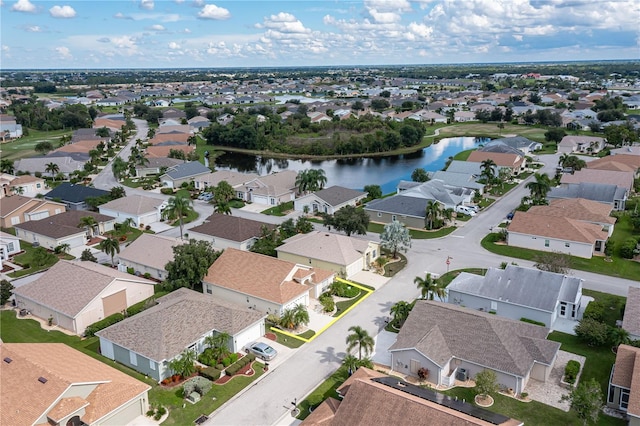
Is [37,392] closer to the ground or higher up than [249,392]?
higher up

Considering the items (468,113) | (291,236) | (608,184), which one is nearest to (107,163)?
(291,236)

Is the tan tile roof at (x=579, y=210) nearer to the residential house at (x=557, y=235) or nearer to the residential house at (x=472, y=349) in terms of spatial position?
the residential house at (x=557, y=235)

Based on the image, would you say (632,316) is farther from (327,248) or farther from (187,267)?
(187,267)

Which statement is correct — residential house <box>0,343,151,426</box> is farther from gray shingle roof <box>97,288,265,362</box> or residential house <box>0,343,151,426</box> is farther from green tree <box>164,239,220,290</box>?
green tree <box>164,239,220,290</box>

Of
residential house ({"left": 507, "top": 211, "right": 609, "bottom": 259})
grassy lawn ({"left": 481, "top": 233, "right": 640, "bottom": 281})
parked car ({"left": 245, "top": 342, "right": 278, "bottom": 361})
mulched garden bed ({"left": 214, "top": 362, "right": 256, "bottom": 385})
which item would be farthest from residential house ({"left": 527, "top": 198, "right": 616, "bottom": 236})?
mulched garden bed ({"left": 214, "top": 362, "right": 256, "bottom": 385})

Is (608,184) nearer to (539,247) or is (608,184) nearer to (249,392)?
(539,247)

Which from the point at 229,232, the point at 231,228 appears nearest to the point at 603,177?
the point at 231,228

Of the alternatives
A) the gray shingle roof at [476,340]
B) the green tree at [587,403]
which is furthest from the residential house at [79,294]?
the green tree at [587,403]
